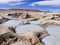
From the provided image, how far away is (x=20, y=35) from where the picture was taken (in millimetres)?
1659

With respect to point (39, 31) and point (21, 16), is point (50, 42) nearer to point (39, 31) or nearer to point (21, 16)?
point (39, 31)

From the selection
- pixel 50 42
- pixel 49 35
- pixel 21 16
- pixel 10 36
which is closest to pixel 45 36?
pixel 49 35

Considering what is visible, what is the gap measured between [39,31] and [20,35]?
0.26m

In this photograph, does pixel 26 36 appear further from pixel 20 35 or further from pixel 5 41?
pixel 5 41

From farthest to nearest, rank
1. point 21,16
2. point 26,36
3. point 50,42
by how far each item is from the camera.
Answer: point 21,16 < point 26,36 < point 50,42

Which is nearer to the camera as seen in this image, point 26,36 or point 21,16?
point 26,36

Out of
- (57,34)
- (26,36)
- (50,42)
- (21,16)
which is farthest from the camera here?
(21,16)

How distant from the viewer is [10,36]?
164 centimetres

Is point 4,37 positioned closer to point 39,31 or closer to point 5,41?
point 5,41

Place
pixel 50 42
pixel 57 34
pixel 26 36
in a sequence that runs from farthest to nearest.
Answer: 1. pixel 57 34
2. pixel 26 36
3. pixel 50 42

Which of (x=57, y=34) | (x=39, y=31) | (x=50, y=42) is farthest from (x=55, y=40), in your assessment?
(x=39, y=31)

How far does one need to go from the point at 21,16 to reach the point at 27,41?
1337 millimetres

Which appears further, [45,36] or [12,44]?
[45,36]

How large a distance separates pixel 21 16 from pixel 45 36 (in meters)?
1.25
